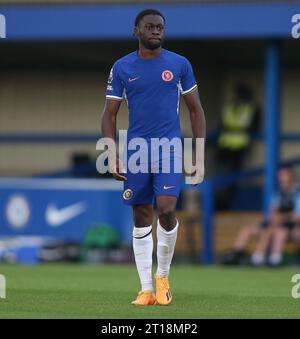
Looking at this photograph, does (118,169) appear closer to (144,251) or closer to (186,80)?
(144,251)

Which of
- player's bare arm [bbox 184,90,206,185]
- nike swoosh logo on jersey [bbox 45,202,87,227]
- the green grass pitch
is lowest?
the green grass pitch

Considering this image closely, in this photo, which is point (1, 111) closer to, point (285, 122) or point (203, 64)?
point (203, 64)

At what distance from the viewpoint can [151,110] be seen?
31.1 feet

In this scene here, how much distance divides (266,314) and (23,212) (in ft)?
35.7

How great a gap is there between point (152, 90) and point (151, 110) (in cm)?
16

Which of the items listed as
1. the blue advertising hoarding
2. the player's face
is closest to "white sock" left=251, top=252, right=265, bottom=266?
the blue advertising hoarding

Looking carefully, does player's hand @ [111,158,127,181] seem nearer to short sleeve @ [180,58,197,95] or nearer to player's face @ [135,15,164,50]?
short sleeve @ [180,58,197,95]

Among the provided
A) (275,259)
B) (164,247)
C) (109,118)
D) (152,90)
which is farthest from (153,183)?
(275,259)

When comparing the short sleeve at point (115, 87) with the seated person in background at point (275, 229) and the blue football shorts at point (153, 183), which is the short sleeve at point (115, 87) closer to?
the blue football shorts at point (153, 183)

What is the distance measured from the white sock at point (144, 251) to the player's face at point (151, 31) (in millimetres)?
1503

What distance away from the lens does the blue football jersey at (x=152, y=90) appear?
948 cm

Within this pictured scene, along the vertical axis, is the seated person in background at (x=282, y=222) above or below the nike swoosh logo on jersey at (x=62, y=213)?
below

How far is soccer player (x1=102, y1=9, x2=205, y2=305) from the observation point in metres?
9.48

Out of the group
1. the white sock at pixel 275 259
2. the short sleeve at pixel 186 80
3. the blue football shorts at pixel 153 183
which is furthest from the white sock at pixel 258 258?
the short sleeve at pixel 186 80
